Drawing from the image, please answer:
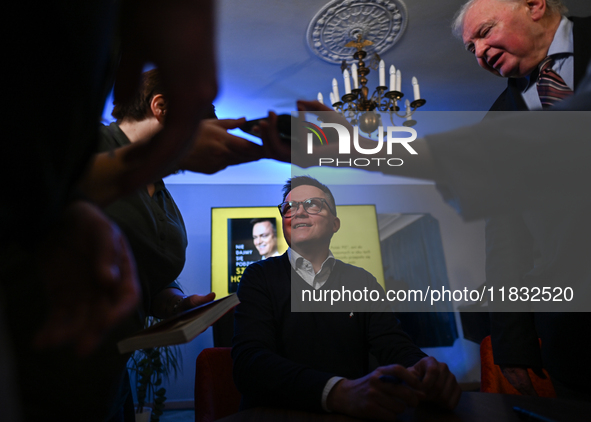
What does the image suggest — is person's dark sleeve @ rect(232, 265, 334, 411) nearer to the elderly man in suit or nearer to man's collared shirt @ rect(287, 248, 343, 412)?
man's collared shirt @ rect(287, 248, 343, 412)

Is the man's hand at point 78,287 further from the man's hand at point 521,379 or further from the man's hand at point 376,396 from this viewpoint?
the man's hand at point 521,379

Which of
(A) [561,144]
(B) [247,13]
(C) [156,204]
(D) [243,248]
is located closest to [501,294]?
(A) [561,144]

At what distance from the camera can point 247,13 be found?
2275 mm

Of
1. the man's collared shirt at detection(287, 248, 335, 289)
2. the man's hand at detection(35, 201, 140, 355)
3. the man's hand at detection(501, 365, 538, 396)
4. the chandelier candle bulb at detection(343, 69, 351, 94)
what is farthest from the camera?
the chandelier candle bulb at detection(343, 69, 351, 94)

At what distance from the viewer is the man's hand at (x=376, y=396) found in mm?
818

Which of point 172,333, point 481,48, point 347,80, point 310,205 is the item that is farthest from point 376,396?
point 347,80

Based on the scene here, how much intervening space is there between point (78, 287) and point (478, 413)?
0.99 m

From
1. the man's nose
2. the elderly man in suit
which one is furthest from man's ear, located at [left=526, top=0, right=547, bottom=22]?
the man's nose

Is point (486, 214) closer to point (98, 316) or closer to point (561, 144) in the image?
point (561, 144)

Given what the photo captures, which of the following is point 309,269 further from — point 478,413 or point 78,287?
point 78,287

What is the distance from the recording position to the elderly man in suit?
1.12m

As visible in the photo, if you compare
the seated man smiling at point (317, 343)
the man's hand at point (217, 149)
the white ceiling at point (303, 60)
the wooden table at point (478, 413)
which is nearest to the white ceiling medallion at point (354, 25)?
the white ceiling at point (303, 60)

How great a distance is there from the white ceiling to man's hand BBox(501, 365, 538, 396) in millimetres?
1945

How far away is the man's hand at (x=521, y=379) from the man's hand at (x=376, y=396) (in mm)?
609
